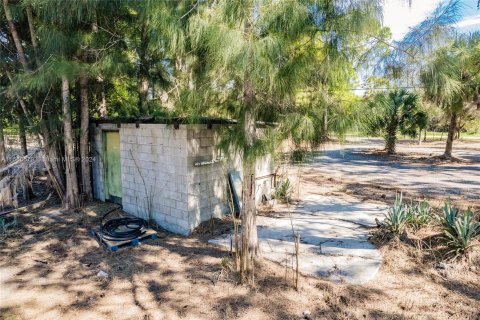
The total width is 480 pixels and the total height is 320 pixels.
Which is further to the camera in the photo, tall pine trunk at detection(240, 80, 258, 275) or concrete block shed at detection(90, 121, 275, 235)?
concrete block shed at detection(90, 121, 275, 235)

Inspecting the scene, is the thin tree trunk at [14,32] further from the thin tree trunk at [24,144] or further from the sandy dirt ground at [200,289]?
the sandy dirt ground at [200,289]

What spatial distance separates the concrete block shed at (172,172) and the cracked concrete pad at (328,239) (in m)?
0.76

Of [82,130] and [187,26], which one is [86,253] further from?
[187,26]

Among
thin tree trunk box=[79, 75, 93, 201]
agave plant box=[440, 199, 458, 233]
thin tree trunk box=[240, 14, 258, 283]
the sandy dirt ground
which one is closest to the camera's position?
the sandy dirt ground

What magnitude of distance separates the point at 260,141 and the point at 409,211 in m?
2.79

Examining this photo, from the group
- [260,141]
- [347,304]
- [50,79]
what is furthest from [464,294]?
[50,79]

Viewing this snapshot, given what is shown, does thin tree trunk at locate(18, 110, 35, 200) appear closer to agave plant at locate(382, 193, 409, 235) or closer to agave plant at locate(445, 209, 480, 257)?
agave plant at locate(382, 193, 409, 235)

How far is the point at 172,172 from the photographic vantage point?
16.1 feet

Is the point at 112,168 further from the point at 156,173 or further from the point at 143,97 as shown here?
the point at 156,173

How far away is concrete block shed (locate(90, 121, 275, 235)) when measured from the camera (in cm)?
475

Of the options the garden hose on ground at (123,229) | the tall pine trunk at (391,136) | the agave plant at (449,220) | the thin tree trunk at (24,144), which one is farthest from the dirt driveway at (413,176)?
the thin tree trunk at (24,144)

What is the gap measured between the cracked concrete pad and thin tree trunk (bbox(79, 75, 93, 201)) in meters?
3.60

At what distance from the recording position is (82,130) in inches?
243

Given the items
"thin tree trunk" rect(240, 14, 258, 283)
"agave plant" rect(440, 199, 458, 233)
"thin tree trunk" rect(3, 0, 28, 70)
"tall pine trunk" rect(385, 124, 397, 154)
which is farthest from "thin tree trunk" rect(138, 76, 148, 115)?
"tall pine trunk" rect(385, 124, 397, 154)
